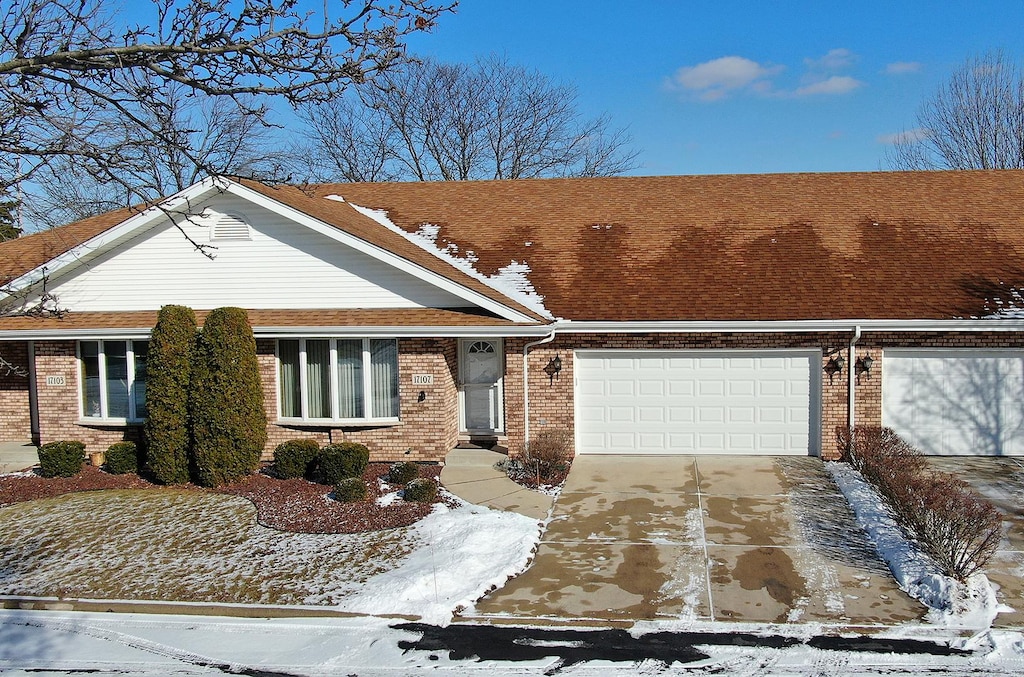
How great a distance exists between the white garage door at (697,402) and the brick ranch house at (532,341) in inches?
1.4

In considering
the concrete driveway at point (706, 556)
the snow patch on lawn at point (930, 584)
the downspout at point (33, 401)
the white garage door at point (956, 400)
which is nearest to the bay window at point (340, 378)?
the concrete driveway at point (706, 556)

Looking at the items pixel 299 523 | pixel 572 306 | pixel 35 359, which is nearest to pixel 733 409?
pixel 572 306

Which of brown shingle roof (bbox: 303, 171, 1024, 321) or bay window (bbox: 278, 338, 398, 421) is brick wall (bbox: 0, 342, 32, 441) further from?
brown shingle roof (bbox: 303, 171, 1024, 321)

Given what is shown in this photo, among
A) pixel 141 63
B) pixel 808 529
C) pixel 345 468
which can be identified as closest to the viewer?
pixel 141 63

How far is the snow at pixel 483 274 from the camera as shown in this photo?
15.2 m

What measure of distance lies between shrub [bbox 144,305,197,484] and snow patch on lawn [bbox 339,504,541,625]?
4.67 meters

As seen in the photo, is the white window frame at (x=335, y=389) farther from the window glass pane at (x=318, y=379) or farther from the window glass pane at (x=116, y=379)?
the window glass pane at (x=116, y=379)

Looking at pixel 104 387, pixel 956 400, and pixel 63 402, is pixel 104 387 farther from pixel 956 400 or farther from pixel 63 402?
pixel 956 400

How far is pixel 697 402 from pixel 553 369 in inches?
106

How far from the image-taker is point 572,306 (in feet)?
48.5

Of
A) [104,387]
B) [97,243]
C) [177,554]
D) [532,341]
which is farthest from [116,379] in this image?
[532,341]

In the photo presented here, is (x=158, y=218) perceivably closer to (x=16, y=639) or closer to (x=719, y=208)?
(x=16, y=639)

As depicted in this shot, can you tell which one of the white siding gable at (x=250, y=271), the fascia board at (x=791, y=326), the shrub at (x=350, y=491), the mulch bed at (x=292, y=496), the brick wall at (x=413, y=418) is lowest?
the mulch bed at (x=292, y=496)

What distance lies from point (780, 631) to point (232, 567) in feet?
19.9
